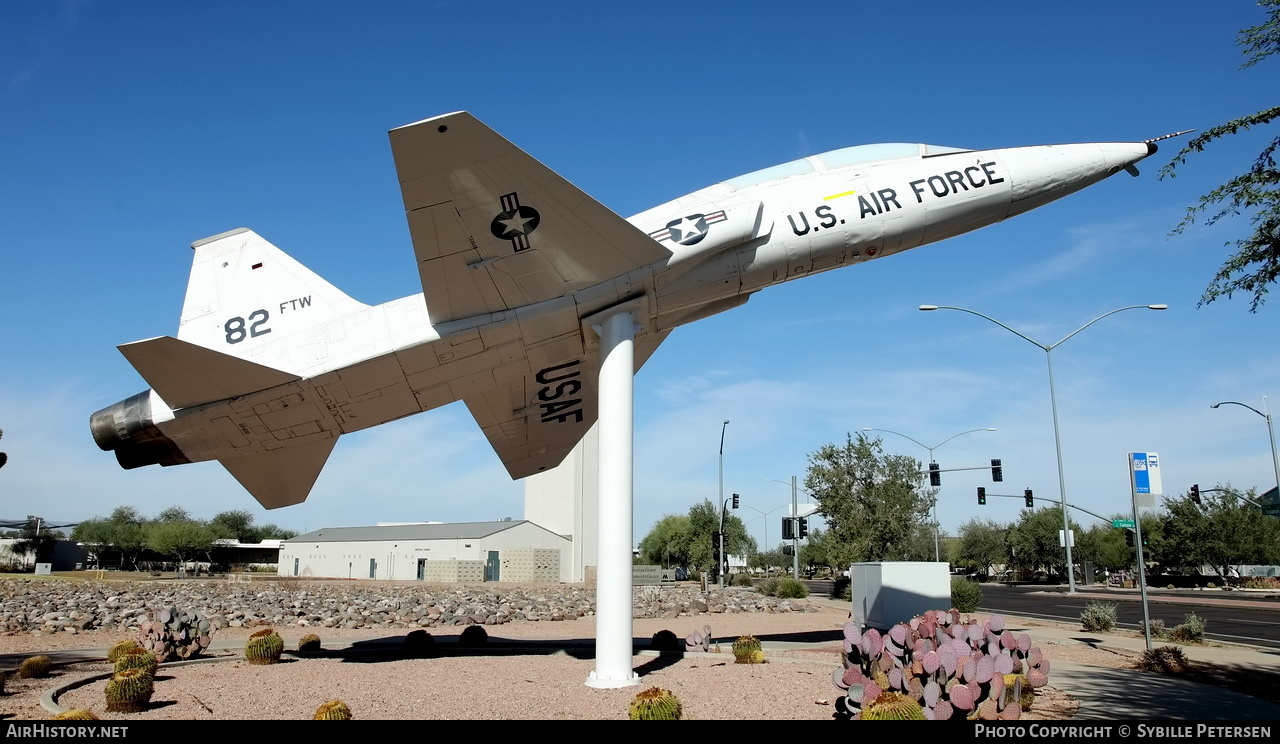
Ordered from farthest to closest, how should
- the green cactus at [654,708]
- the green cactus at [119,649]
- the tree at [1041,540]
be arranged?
the tree at [1041,540] → the green cactus at [119,649] → the green cactus at [654,708]

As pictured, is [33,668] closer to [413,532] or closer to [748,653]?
[748,653]

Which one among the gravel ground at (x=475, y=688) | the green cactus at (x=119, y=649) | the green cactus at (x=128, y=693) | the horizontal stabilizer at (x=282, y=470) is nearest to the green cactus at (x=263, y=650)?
the gravel ground at (x=475, y=688)

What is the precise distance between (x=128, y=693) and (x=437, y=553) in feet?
185

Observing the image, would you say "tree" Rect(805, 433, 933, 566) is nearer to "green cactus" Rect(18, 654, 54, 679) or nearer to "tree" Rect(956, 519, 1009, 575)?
"green cactus" Rect(18, 654, 54, 679)

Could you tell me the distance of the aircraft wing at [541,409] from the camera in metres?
14.6

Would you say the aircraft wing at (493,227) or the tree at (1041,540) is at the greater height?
the aircraft wing at (493,227)

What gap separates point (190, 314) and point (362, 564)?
60.7m

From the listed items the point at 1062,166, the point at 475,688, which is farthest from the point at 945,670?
the point at 1062,166

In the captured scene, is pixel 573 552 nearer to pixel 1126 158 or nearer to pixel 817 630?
pixel 817 630

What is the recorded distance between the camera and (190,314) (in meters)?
13.4

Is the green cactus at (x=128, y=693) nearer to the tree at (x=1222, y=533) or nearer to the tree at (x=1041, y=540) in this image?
the tree at (x=1222, y=533)

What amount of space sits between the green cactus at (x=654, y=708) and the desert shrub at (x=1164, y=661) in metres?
10.1
